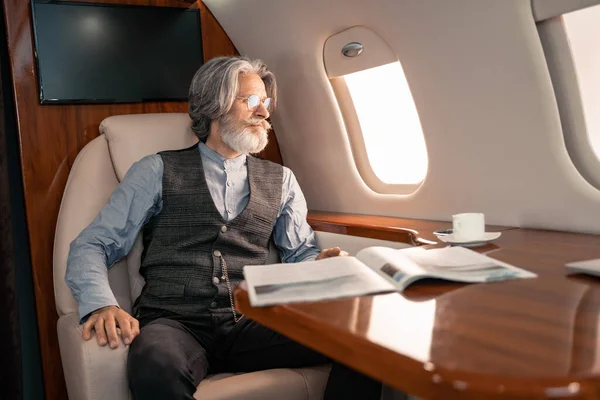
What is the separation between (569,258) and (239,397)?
0.89 metres

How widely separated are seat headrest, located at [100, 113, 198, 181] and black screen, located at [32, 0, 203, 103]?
0.91 ft

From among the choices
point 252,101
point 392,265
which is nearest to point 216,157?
point 252,101

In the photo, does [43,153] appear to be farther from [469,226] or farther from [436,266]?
[436,266]

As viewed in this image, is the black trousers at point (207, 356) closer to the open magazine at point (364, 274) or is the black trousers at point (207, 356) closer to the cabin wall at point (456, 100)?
the open magazine at point (364, 274)

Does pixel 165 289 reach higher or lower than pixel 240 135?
lower

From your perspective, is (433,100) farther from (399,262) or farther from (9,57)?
(9,57)

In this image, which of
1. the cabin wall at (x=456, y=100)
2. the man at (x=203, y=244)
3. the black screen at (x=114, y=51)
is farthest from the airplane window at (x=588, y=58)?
the black screen at (x=114, y=51)

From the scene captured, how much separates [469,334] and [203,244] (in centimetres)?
138

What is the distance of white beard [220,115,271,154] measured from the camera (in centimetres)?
239

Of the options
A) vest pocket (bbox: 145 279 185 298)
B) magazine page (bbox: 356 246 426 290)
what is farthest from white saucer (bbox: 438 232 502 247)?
vest pocket (bbox: 145 279 185 298)

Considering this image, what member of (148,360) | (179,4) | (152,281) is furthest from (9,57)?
(148,360)

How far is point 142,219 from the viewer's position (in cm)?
222

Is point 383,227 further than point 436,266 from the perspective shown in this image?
Yes

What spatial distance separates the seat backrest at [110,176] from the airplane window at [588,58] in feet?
4.50
